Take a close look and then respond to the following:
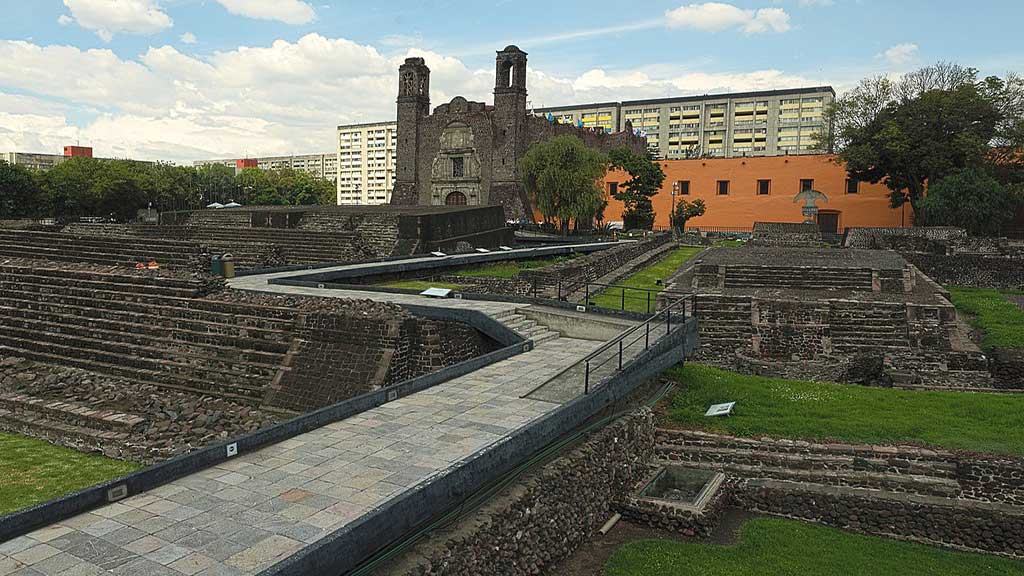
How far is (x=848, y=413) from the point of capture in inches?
395

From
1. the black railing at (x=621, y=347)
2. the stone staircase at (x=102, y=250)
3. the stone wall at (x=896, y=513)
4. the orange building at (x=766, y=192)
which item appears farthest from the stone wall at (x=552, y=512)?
the orange building at (x=766, y=192)

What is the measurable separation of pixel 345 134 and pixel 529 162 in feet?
336

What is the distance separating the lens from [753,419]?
9.90 m

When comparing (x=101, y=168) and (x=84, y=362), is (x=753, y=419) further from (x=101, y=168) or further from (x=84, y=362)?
(x=101, y=168)

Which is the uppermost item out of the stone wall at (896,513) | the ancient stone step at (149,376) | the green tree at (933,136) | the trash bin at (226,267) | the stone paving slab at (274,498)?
the green tree at (933,136)

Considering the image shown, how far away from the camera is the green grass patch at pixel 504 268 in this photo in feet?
70.5

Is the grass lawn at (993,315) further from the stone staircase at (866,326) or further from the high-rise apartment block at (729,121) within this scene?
the high-rise apartment block at (729,121)

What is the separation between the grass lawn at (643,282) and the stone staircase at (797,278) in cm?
214

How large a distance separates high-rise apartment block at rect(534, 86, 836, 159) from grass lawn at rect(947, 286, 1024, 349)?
52.9m

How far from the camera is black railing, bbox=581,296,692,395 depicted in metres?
8.70

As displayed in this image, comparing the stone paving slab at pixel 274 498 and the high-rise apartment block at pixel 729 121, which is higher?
the high-rise apartment block at pixel 729 121

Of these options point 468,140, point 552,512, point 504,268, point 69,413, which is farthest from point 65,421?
point 468,140

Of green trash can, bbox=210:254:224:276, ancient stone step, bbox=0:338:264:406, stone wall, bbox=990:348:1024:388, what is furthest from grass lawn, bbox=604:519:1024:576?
green trash can, bbox=210:254:224:276

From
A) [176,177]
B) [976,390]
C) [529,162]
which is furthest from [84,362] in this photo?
[176,177]
